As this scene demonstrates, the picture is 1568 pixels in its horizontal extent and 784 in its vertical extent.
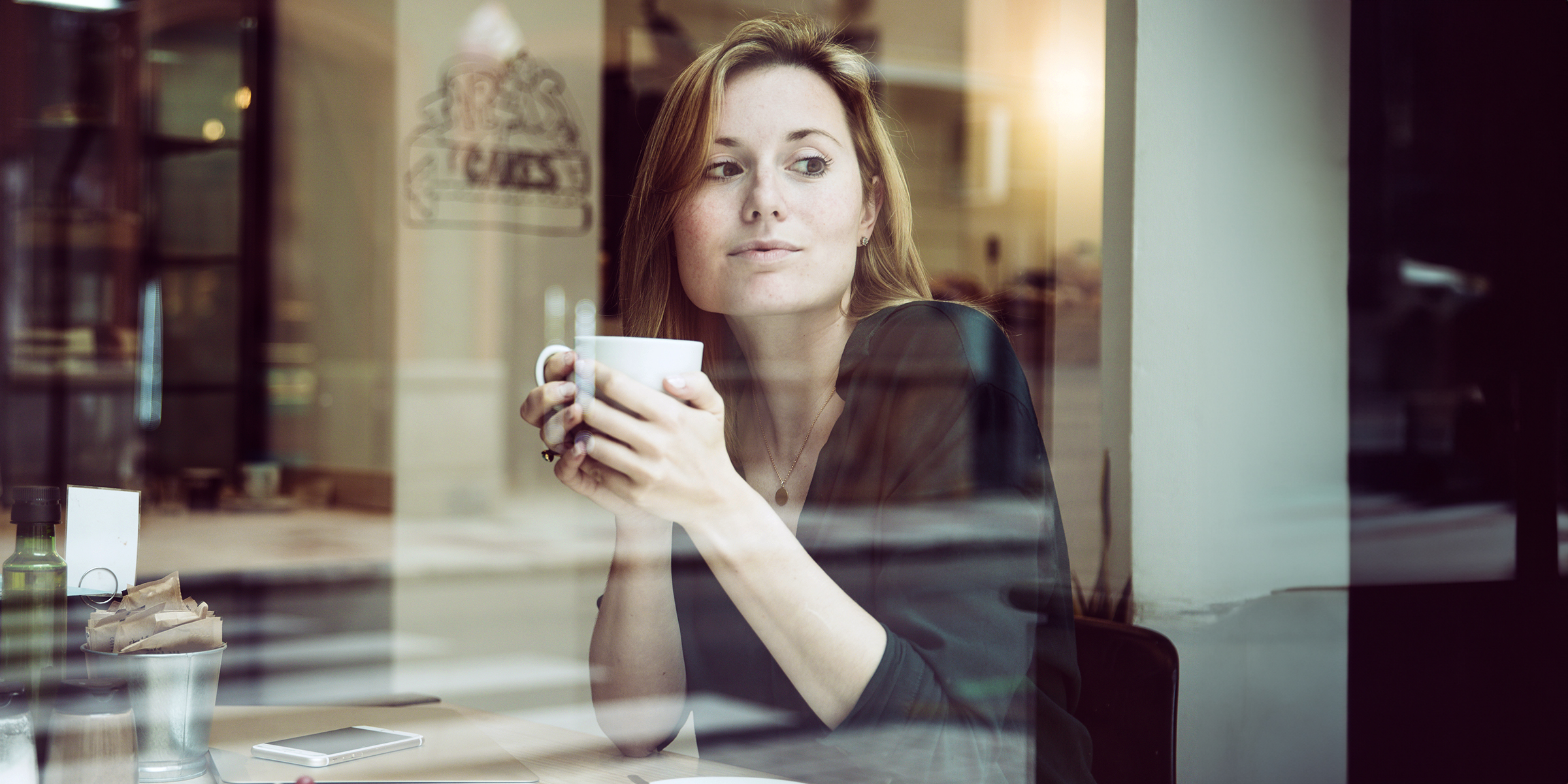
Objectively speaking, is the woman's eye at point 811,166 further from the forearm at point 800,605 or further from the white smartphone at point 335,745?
the white smartphone at point 335,745

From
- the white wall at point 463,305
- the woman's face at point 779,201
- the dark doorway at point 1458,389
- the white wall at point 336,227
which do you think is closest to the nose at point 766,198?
the woman's face at point 779,201

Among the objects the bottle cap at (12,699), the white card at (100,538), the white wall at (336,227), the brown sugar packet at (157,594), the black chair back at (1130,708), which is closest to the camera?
the bottle cap at (12,699)

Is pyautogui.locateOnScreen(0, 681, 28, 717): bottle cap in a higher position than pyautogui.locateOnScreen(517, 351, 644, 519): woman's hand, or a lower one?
lower

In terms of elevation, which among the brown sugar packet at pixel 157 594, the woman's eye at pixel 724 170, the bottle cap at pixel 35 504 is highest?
the woman's eye at pixel 724 170

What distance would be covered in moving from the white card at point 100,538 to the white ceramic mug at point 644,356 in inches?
17.1

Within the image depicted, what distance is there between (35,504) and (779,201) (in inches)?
24.8

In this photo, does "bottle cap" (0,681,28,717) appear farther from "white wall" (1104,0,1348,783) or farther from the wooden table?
"white wall" (1104,0,1348,783)

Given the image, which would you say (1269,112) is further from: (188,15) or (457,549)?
(188,15)

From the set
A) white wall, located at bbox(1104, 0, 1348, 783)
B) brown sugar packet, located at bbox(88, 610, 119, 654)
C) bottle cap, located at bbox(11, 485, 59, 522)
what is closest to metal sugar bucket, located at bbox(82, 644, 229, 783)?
brown sugar packet, located at bbox(88, 610, 119, 654)

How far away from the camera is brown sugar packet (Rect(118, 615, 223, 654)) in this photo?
0.83 meters

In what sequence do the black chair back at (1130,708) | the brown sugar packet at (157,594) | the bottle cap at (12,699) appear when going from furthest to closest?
the black chair back at (1130,708) → the brown sugar packet at (157,594) → the bottle cap at (12,699)

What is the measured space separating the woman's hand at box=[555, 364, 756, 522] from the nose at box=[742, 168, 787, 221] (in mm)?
170

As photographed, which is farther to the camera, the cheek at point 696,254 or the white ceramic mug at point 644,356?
the cheek at point 696,254

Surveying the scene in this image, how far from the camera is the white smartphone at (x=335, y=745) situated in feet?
2.85
